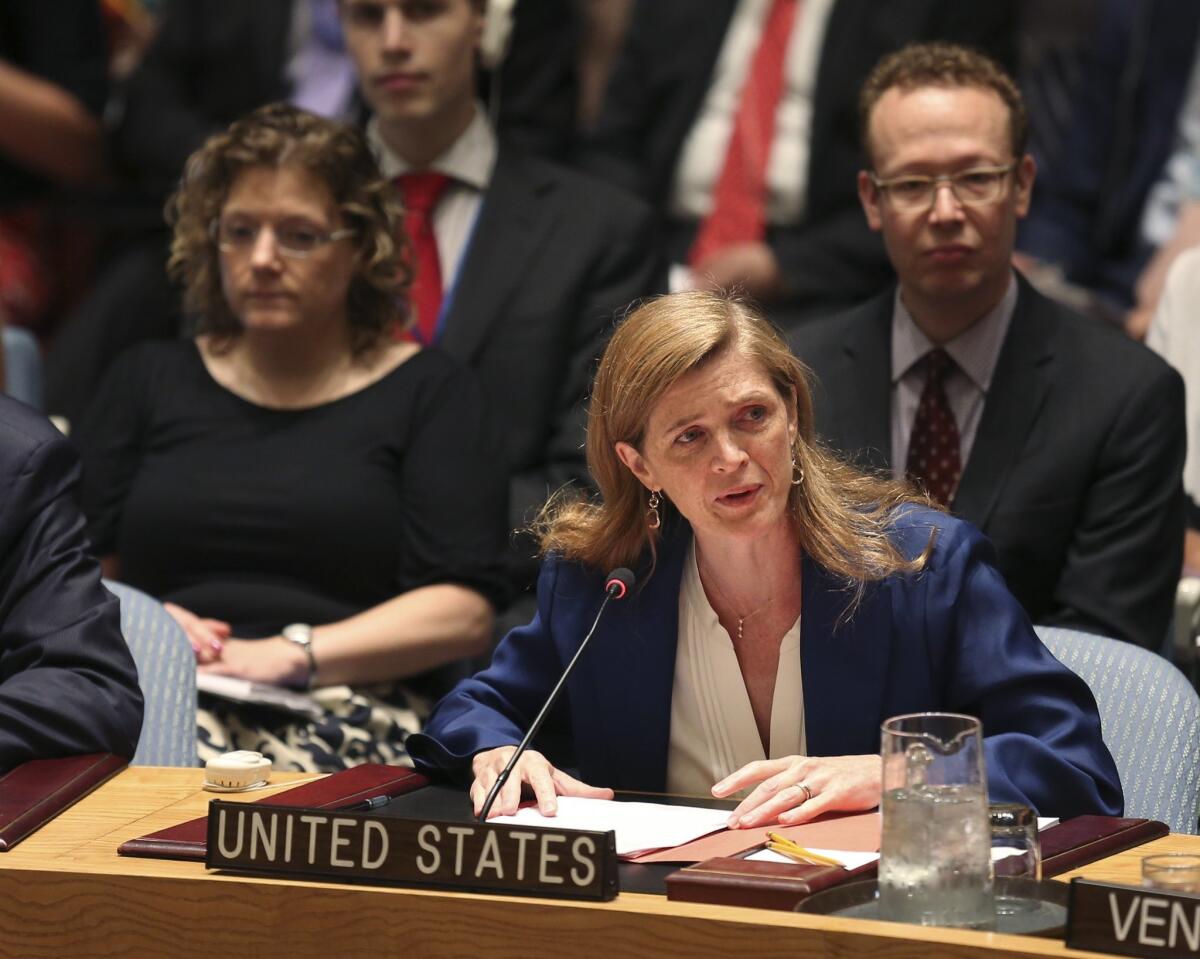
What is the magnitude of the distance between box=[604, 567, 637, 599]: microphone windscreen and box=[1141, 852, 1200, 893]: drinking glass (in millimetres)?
701

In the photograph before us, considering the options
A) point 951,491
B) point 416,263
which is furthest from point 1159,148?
point 416,263

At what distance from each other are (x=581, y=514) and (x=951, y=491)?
0.90m

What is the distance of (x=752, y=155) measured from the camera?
4.40 meters

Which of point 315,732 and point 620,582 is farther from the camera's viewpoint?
point 315,732

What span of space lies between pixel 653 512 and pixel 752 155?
209 centimetres

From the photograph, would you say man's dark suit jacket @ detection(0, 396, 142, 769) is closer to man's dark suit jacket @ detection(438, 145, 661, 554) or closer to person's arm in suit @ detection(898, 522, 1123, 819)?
person's arm in suit @ detection(898, 522, 1123, 819)

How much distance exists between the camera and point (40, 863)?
1961 millimetres

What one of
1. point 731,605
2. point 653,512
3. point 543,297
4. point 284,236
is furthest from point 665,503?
point 543,297

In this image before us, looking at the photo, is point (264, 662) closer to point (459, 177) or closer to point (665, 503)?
point (665, 503)

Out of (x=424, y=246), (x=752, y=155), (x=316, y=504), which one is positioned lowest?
(x=316, y=504)

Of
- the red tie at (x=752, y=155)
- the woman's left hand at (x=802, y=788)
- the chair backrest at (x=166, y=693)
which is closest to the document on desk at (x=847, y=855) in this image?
the woman's left hand at (x=802, y=788)

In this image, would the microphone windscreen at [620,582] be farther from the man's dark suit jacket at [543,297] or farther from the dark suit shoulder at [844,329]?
the man's dark suit jacket at [543,297]

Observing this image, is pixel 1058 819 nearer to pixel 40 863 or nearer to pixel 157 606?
pixel 40 863

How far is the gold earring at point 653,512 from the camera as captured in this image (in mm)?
2457
